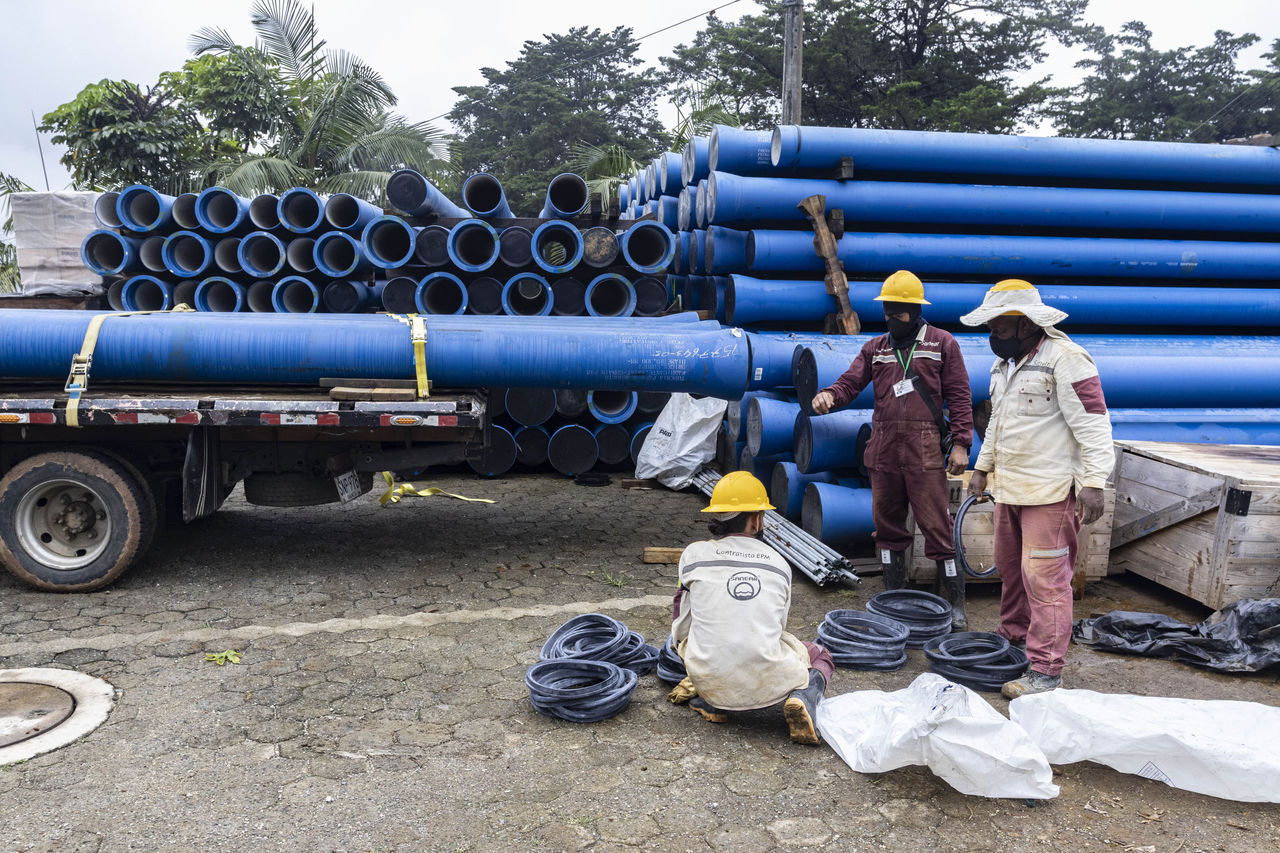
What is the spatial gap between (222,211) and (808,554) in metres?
6.95

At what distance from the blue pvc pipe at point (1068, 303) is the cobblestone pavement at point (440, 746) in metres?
2.62

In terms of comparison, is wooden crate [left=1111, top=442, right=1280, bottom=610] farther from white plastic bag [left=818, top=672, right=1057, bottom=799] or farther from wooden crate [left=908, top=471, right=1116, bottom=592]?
white plastic bag [left=818, top=672, right=1057, bottom=799]

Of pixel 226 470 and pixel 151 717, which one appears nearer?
pixel 151 717

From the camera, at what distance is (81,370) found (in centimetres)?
518

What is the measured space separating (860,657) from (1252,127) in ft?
94.6

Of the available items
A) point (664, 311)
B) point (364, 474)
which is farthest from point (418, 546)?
point (664, 311)

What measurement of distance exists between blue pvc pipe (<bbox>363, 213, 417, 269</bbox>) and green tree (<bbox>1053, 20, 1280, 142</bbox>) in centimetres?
2370

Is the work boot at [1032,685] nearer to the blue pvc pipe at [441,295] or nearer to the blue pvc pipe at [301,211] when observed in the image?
the blue pvc pipe at [441,295]

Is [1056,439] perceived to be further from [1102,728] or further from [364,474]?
[364,474]

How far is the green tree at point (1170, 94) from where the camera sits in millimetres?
25016

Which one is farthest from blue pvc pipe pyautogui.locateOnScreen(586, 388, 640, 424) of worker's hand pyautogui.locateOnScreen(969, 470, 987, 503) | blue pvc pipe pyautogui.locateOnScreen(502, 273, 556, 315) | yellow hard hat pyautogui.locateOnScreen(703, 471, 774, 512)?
yellow hard hat pyautogui.locateOnScreen(703, 471, 774, 512)

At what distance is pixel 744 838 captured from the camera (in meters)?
2.87

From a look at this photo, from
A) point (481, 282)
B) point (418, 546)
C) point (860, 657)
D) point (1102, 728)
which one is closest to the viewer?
point (1102, 728)

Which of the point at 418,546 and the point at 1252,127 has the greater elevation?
the point at 1252,127
